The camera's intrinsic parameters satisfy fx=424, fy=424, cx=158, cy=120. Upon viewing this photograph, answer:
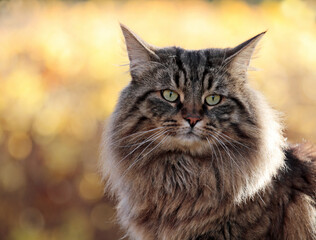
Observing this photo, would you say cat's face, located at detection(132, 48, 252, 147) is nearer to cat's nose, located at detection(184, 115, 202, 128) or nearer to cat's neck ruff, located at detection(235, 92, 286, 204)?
cat's nose, located at detection(184, 115, 202, 128)

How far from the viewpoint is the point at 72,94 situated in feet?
17.2

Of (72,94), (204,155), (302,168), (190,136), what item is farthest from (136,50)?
(72,94)

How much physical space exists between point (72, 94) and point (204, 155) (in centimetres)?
292

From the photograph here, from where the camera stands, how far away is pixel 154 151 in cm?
275

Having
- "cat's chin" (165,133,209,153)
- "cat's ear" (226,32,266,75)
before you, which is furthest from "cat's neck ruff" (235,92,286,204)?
"cat's chin" (165,133,209,153)

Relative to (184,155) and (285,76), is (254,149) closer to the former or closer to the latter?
(184,155)

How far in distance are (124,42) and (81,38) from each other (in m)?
2.98

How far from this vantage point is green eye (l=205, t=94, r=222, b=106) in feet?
8.84

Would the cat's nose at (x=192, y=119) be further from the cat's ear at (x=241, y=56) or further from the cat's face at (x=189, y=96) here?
the cat's ear at (x=241, y=56)

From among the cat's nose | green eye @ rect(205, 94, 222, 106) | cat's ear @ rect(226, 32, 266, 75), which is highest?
cat's ear @ rect(226, 32, 266, 75)

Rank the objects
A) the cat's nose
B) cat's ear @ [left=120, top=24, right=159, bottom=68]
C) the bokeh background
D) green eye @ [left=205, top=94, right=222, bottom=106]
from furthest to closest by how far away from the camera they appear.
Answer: the bokeh background → cat's ear @ [left=120, top=24, right=159, bottom=68] → green eye @ [left=205, top=94, right=222, bottom=106] → the cat's nose

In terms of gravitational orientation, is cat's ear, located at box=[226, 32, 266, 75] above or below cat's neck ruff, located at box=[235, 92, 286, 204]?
above

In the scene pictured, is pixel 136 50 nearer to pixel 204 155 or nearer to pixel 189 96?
pixel 189 96

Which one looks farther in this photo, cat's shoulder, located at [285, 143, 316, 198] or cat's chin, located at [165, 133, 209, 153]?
cat's shoulder, located at [285, 143, 316, 198]
